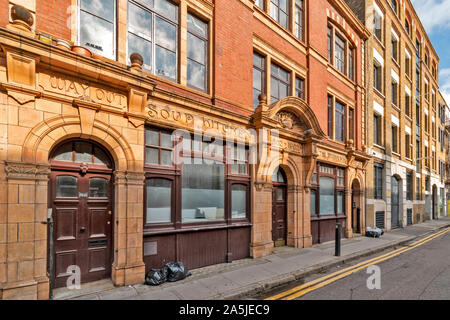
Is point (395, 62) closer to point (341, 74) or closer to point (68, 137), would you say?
point (341, 74)

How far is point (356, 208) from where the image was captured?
15281mm

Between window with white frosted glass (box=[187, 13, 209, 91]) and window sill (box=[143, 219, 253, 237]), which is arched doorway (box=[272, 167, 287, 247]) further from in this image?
window with white frosted glass (box=[187, 13, 209, 91])

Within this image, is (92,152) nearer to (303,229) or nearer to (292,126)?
(292,126)

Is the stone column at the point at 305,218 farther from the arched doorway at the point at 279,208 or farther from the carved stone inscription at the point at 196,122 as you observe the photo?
the carved stone inscription at the point at 196,122

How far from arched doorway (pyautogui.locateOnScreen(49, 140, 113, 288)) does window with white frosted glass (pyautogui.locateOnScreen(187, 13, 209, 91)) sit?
3629mm

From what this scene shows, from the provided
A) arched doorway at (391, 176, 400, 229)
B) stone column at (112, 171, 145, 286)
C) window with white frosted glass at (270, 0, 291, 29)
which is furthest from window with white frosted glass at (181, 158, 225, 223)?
arched doorway at (391, 176, 400, 229)

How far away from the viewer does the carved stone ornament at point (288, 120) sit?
10.3 m

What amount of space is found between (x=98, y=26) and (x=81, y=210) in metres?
4.33

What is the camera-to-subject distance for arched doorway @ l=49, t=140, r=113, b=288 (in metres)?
5.41

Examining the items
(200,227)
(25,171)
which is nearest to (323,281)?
(200,227)

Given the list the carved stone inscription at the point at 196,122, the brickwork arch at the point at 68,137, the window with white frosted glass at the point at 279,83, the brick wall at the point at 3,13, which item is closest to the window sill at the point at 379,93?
the window with white frosted glass at the point at 279,83
